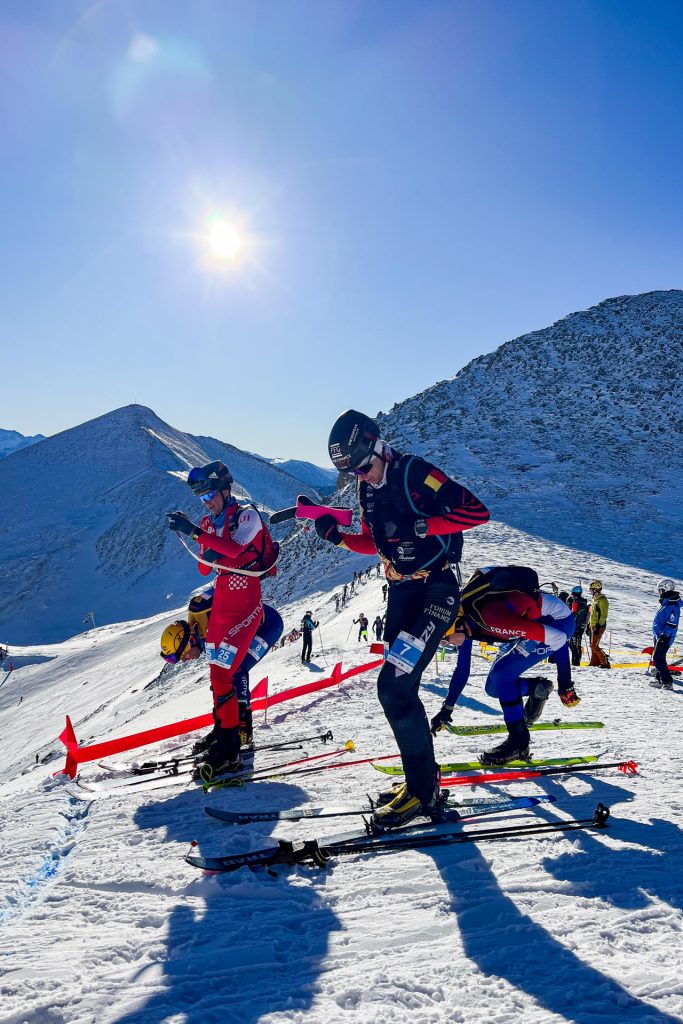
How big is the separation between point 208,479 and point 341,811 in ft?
11.1

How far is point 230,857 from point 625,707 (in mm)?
6864

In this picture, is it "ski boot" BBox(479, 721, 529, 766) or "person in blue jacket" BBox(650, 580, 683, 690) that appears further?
"person in blue jacket" BBox(650, 580, 683, 690)

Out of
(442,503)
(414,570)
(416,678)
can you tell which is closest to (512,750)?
(416,678)

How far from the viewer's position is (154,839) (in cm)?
428

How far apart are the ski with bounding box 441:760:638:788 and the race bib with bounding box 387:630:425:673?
1.51 m

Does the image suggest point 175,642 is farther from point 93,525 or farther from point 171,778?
point 93,525

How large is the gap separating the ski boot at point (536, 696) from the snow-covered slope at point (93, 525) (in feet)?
139

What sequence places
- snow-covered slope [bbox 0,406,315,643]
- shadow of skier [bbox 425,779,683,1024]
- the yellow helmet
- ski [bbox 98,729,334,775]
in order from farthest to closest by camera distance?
snow-covered slope [bbox 0,406,315,643]
the yellow helmet
ski [bbox 98,729,334,775]
shadow of skier [bbox 425,779,683,1024]

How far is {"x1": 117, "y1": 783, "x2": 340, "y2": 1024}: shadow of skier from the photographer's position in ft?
7.68

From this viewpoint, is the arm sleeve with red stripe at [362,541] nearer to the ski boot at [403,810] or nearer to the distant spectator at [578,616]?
the ski boot at [403,810]

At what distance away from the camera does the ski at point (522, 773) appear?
16.5ft

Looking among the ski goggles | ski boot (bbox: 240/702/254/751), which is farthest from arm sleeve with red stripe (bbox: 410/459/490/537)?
the ski goggles

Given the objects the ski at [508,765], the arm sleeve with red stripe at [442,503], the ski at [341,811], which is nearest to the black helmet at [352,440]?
the arm sleeve with red stripe at [442,503]

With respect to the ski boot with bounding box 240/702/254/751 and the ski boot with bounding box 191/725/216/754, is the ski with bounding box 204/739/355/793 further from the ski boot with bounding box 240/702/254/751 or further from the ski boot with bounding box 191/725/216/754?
the ski boot with bounding box 191/725/216/754
